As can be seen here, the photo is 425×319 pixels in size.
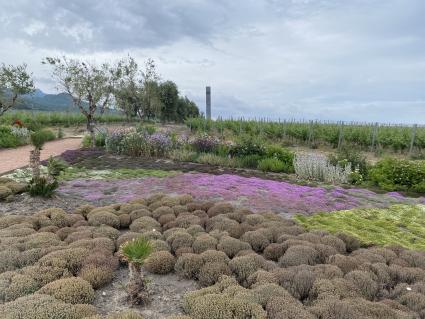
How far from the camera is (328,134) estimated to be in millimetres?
23984

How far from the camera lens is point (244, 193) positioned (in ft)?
25.3

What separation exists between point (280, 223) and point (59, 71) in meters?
18.6

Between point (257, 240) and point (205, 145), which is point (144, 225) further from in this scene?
point (205, 145)

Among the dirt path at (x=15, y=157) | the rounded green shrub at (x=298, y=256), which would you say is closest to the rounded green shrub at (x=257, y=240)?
the rounded green shrub at (x=298, y=256)

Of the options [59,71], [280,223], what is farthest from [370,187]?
[59,71]

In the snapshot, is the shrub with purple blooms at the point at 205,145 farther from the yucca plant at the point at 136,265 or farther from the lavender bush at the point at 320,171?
the yucca plant at the point at 136,265

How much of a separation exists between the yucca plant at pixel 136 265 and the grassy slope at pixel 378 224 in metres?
2.96

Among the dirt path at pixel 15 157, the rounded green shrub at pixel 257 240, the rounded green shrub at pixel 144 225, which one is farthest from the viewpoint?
the dirt path at pixel 15 157

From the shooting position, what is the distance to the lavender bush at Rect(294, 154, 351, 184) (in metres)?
10.8

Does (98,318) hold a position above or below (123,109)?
below

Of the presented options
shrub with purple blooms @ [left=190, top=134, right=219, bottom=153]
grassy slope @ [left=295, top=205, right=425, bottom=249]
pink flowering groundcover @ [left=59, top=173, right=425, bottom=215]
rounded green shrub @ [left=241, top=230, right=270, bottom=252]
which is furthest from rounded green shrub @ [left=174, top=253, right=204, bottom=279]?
shrub with purple blooms @ [left=190, top=134, right=219, bottom=153]

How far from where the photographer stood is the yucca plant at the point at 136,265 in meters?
3.27

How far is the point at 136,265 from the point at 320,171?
28.2ft

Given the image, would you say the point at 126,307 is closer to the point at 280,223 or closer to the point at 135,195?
the point at 280,223
